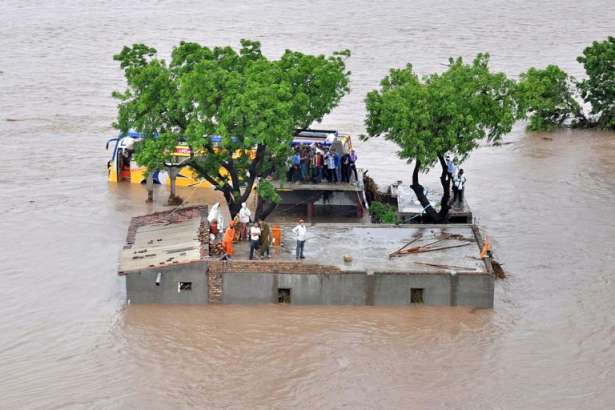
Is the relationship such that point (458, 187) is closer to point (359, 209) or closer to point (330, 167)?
point (359, 209)

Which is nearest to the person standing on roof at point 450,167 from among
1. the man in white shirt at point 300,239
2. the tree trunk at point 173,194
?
the man in white shirt at point 300,239

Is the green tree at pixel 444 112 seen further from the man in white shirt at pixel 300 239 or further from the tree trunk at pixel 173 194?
the tree trunk at pixel 173 194

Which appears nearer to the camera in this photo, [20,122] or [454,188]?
[454,188]

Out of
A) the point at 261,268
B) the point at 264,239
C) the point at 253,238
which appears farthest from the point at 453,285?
the point at 253,238

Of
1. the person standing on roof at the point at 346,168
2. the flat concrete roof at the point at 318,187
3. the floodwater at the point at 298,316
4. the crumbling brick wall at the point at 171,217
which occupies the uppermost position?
the person standing on roof at the point at 346,168

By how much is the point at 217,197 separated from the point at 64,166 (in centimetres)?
770

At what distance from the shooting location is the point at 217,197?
125 feet

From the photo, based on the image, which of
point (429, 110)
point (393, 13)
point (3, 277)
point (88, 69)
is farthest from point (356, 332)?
point (393, 13)

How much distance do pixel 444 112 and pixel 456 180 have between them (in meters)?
3.00

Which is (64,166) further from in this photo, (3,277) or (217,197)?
(3,277)

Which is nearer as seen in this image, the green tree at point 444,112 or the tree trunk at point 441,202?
the green tree at point 444,112

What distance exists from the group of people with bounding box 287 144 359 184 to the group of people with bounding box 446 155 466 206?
125 inches

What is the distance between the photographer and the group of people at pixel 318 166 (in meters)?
33.8

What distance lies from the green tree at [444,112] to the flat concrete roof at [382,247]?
227 cm
